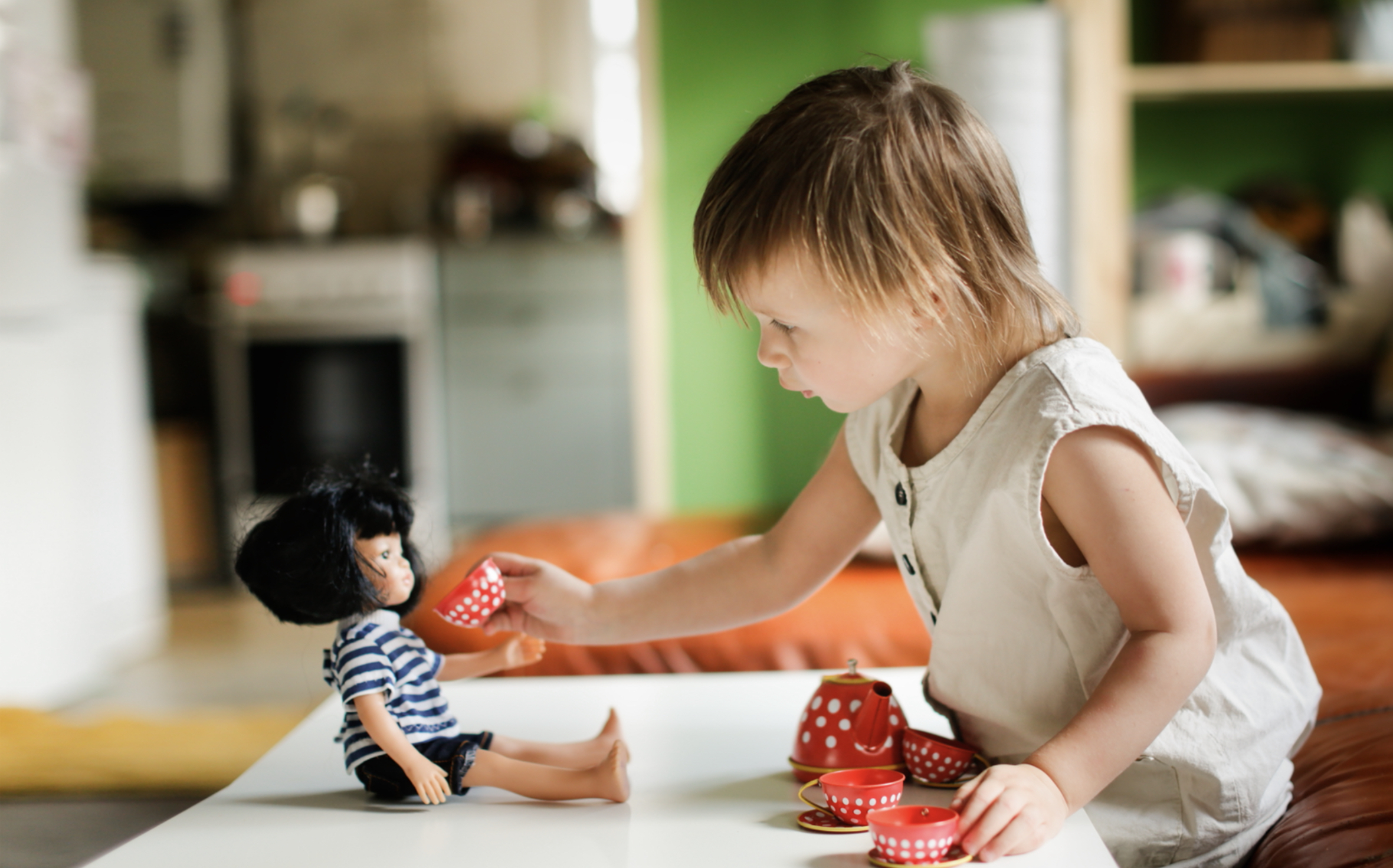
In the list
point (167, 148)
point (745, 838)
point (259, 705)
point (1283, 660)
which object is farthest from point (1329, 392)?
point (167, 148)

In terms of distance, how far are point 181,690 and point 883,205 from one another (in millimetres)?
2378

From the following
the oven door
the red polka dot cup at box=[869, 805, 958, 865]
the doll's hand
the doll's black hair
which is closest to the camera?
the red polka dot cup at box=[869, 805, 958, 865]

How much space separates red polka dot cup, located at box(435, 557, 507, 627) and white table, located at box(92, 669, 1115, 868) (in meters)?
0.11

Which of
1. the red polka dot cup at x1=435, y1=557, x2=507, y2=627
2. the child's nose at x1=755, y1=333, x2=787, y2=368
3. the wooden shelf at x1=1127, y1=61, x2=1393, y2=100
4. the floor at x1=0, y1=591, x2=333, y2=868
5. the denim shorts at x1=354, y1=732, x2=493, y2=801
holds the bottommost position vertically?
the floor at x1=0, y1=591, x2=333, y2=868

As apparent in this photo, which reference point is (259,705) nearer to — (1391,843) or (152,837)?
(152,837)

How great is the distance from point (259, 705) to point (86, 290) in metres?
1.15

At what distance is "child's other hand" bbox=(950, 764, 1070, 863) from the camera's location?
56 cm

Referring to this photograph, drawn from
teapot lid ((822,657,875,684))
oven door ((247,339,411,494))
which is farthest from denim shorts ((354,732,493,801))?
oven door ((247,339,411,494))

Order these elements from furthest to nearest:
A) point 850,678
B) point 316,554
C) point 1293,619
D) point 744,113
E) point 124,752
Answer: point 744,113
point 1293,619
point 124,752
point 850,678
point 316,554

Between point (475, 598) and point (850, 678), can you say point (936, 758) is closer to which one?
point (850, 678)

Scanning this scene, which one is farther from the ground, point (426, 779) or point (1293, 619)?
point (426, 779)

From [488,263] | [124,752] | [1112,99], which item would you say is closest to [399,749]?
[124,752]

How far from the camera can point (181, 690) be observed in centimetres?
250

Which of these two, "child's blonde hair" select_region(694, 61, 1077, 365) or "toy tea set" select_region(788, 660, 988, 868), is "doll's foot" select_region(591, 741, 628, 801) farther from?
"child's blonde hair" select_region(694, 61, 1077, 365)
